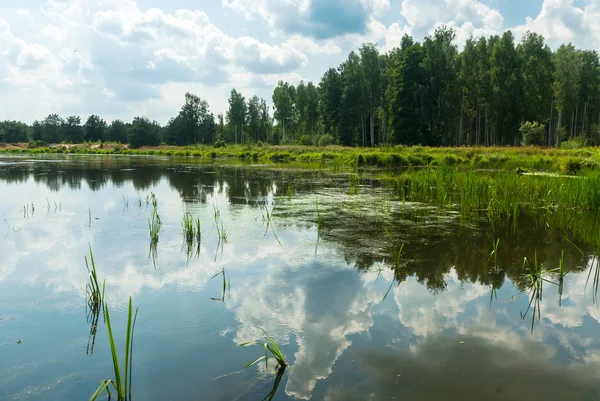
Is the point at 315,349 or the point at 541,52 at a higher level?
the point at 541,52

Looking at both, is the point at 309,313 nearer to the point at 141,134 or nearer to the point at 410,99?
the point at 410,99

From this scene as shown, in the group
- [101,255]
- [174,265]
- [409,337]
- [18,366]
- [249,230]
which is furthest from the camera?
[249,230]

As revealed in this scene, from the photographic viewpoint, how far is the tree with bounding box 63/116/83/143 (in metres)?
74.6

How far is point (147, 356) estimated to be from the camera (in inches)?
126

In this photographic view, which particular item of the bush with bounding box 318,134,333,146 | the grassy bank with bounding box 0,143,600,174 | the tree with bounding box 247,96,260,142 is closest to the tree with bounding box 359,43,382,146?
the bush with bounding box 318,134,333,146

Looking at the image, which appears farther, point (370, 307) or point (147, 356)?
point (370, 307)

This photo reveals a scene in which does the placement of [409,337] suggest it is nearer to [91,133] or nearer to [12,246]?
[12,246]

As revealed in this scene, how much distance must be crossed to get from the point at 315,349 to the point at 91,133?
82.6 m

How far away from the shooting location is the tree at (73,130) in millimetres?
74625

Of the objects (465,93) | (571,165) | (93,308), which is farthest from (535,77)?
(93,308)

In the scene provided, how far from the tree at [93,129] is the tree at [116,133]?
1425 mm

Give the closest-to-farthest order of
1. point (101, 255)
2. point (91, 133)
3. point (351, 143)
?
1. point (101, 255)
2. point (351, 143)
3. point (91, 133)

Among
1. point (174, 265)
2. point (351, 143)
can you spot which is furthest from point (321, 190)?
point (351, 143)

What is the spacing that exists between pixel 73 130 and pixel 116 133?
7.43 m
